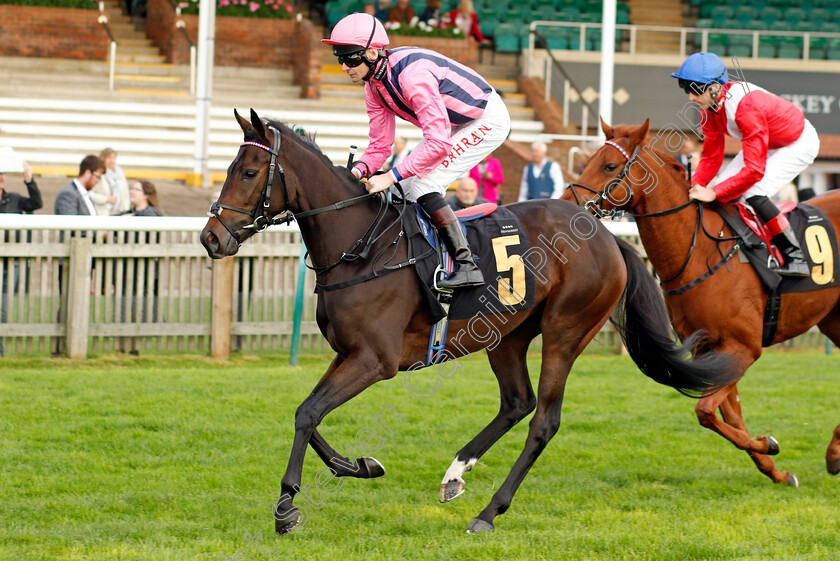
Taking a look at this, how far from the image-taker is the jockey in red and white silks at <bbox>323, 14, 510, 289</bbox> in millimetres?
4738

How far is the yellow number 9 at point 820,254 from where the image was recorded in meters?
6.10

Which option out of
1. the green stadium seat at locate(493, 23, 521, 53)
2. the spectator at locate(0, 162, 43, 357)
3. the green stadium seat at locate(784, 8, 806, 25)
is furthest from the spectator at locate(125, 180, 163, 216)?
the green stadium seat at locate(784, 8, 806, 25)

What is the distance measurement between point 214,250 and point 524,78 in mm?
14392

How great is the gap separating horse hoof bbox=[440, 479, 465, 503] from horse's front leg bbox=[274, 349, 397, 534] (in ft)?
2.56

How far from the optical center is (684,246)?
5.86 metres

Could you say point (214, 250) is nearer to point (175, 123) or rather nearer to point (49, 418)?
point (49, 418)

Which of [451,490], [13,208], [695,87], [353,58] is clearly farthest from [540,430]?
[13,208]

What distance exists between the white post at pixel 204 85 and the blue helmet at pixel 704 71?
8882mm

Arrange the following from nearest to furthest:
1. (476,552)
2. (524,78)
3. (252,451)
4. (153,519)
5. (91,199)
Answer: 1. (476,552)
2. (153,519)
3. (252,451)
4. (91,199)
5. (524,78)

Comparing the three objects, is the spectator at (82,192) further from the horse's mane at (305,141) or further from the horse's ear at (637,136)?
the horse's ear at (637,136)

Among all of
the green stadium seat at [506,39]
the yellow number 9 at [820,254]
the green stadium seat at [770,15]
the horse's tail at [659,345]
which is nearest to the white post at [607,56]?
the green stadium seat at [506,39]

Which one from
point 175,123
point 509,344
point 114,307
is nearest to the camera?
point 509,344

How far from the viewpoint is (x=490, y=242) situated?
5133 millimetres

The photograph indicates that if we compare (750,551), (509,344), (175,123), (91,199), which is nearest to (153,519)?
(509,344)
